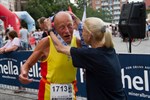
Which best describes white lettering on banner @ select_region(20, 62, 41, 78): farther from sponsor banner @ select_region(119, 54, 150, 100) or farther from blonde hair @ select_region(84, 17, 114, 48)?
blonde hair @ select_region(84, 17, 114, 48)

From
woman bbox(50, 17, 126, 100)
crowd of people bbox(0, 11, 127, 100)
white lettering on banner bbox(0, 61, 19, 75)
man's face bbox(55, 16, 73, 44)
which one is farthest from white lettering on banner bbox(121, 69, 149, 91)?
white lettering on banner bbox(0, 61, 19, 75)

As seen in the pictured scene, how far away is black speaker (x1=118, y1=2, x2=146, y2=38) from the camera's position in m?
10.8

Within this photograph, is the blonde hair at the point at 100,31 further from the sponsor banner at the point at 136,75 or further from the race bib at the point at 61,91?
the sponsor banner at the point at 136,75

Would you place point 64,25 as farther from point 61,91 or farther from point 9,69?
point 9,69

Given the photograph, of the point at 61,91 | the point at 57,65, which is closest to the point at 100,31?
the point at 57,65

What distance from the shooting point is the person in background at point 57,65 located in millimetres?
3889

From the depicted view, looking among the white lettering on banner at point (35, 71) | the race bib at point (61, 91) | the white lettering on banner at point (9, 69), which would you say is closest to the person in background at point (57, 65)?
the race bib at point (61, 91)

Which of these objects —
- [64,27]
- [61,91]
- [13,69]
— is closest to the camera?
[64,27]

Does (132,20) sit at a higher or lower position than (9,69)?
higher

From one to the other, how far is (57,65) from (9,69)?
4900 millimetres

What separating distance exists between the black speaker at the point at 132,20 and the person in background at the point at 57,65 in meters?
6.72

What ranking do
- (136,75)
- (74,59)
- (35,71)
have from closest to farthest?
(74,59) < (136,75) < (35,71)

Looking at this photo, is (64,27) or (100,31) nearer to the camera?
(100,31)

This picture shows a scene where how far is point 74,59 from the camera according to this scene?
3473 millimetres
